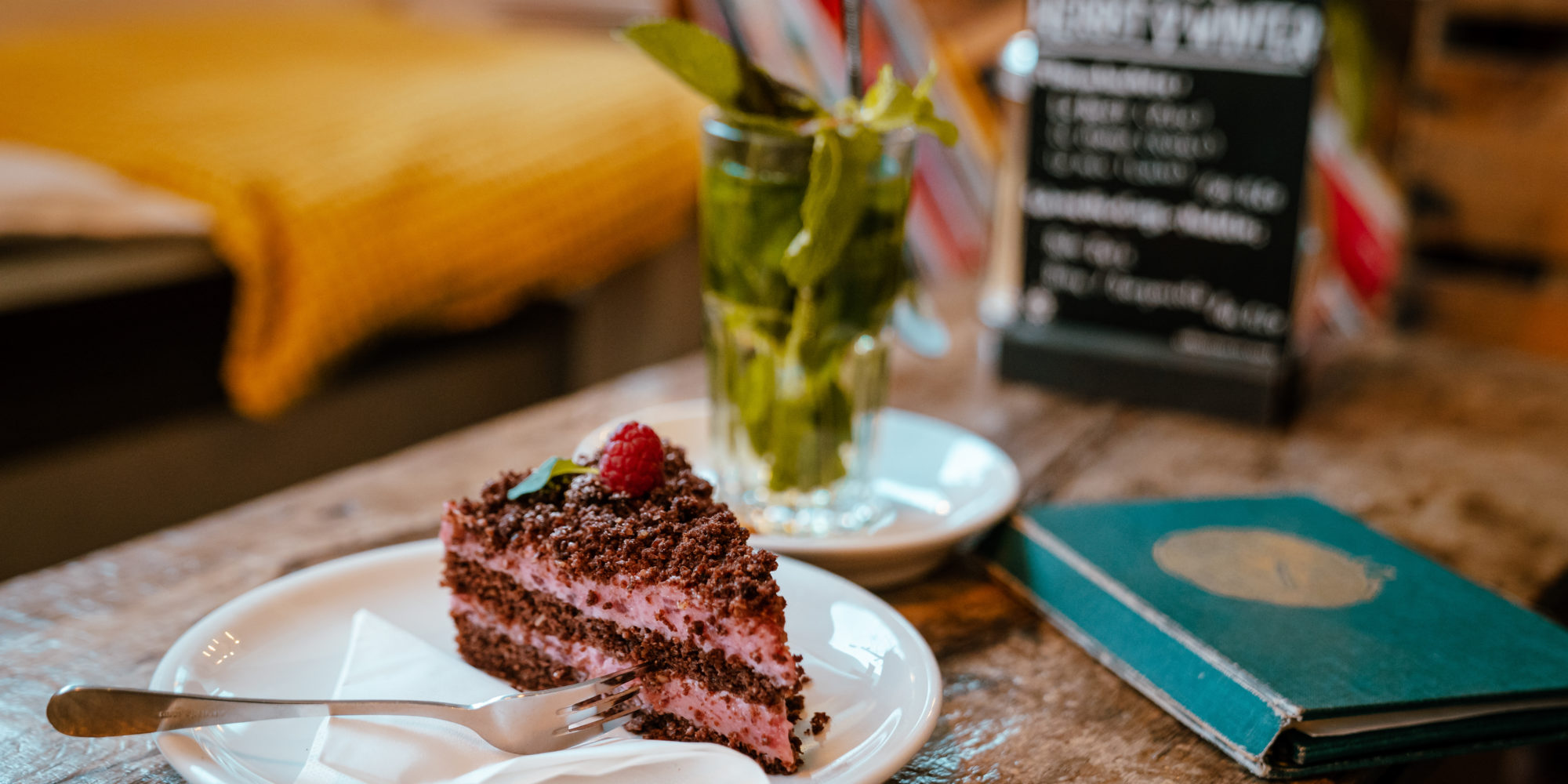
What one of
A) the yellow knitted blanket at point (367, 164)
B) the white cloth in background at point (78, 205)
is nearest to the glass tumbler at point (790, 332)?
the yellow knitted blanket at point (367, 164)

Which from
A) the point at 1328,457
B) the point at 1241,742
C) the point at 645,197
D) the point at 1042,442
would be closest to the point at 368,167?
the point at 645,197

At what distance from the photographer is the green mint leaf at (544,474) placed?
2.20ft

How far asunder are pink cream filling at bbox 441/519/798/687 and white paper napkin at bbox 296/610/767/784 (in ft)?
0.19

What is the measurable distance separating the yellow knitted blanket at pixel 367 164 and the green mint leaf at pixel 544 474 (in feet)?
3.16

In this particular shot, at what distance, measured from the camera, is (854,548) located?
0.76 m

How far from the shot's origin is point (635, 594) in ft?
2.04

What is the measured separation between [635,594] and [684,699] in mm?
64

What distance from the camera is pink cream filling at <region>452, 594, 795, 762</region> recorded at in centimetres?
58

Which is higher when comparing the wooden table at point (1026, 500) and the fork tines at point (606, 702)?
the fork tines at point (606, 702)

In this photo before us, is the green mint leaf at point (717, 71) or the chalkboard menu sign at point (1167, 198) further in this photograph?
the chalkboard menu sign at point (1167, 198)

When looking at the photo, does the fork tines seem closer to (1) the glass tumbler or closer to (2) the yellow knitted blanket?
(1) the glass tumbler

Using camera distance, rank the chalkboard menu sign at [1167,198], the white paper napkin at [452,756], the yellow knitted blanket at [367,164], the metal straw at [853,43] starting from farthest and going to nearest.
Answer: the yellow knitted blanket at [367,164], the chalkboard menu sign at [1167,198], the metal straw at [853,43], the white paper napkin at [452,756]

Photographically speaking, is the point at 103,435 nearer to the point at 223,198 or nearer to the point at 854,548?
the point at 223,198

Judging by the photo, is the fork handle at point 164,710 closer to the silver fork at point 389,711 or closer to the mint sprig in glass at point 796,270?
the silver fork at point 389,711
